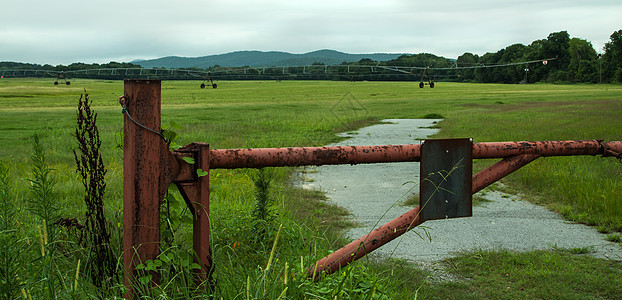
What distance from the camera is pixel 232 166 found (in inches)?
103

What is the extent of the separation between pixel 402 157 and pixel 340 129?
16.2 meters

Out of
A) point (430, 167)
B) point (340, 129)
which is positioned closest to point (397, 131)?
point (340, 129)

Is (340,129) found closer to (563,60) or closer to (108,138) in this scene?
(108,138)

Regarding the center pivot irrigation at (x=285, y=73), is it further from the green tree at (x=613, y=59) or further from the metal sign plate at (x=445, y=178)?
the green tree at (x=613, y=59)

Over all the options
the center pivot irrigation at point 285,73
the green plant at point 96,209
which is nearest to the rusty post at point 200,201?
the green plant at point 96,209

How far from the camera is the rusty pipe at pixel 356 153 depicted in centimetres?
262

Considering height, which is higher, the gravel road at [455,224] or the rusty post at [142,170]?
the rusty post at [142,170]

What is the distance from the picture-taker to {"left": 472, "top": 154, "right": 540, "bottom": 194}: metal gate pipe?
3039mm

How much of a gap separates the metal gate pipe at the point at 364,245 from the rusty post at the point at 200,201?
22.9 inches

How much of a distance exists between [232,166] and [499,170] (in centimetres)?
149

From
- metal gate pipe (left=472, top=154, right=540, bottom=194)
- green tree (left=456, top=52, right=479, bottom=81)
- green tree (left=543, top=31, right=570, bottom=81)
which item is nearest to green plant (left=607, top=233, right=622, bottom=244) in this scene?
metal gate pipe (left=472, top=154, right=540, bottom=194)

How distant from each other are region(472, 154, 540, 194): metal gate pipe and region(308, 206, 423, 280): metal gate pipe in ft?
1.31

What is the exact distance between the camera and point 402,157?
2.86m

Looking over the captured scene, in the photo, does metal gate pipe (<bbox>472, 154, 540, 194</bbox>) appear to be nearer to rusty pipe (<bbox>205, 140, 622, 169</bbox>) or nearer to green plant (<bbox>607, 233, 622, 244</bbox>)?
rusty pipe (<bbox>205, 140, 622, 169</bbox>)
